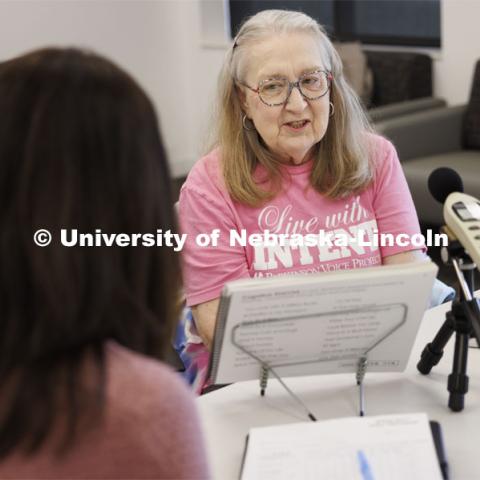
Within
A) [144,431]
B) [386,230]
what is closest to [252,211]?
[386,230]

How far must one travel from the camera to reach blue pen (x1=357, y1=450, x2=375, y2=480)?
120 cm

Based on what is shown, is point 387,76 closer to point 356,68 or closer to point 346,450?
point 356,68

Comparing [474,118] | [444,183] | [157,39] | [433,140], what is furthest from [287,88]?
[157,39]

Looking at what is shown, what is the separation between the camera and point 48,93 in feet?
2.65

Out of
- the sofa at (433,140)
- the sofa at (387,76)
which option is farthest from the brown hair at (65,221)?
the sofa at (387,76)

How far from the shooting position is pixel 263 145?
1.97 m

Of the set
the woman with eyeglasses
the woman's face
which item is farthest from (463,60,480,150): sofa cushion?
the woman with eyeglasses

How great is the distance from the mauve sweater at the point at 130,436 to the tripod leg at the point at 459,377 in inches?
26.4

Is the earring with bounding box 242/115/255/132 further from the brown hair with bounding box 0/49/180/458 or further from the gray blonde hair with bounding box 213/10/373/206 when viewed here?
the brown hair with bounding box 0/49/180/458

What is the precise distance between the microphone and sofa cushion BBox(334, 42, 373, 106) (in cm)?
350

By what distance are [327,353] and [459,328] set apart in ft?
0.71

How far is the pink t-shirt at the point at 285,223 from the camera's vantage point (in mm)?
1832

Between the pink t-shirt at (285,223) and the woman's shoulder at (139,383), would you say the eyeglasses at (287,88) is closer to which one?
the pink t-shirt at (285,223)

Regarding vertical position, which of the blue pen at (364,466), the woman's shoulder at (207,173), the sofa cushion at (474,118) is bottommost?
the sofa cushion at (474,118)
